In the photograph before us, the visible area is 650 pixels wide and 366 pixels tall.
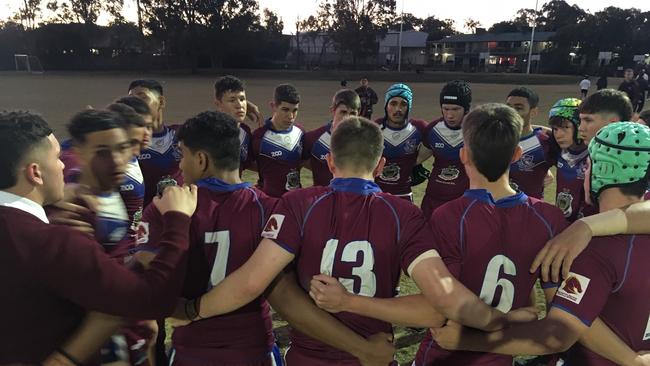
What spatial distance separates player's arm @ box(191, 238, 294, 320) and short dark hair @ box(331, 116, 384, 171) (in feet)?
1.91

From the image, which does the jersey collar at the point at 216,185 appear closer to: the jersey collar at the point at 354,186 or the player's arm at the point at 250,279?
the player's arm at the point at 250,279

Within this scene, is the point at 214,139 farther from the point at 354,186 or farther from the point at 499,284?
the point at 499,284

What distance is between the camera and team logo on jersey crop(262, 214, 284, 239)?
239cm

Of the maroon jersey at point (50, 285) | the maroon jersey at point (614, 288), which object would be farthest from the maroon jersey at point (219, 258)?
the maroon jersey at point (614, 288)

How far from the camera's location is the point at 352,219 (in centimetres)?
244

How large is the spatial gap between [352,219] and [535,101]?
4197 mm

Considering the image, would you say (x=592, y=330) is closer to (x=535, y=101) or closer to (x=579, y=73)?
(x=535, y=101)

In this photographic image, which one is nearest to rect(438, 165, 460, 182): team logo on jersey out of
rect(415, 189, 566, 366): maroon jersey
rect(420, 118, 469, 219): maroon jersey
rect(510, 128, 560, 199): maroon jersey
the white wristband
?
rect(420, 118, 469, 219): maroon jersey

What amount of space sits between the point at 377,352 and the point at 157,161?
4.05m

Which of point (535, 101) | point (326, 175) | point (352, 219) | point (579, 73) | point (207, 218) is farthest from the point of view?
point (579, 73)

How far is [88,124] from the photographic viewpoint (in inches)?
102

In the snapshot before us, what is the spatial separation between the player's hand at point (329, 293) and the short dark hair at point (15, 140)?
4.54 feet

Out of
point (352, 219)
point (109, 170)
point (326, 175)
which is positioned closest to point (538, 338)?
point (352, 219)

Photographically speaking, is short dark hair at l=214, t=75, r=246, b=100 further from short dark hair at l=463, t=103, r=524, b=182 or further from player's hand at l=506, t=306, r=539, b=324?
player's hand at l=506, t=306, r=539, b=324
